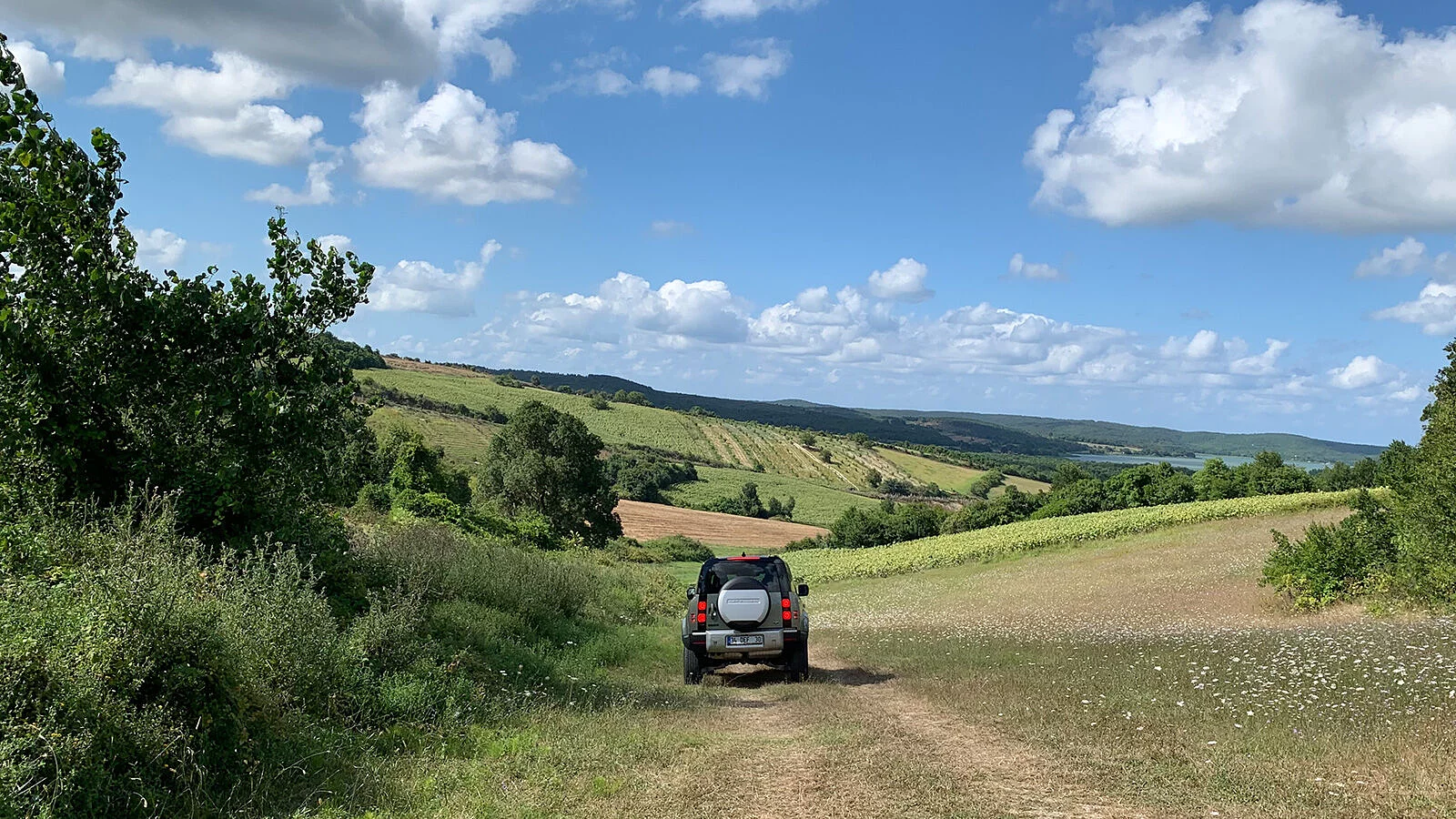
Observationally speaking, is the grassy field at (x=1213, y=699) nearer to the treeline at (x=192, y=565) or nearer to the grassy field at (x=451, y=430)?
the treeline at (x=192, y=565)

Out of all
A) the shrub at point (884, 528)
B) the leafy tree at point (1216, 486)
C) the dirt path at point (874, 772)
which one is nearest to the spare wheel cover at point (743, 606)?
the dirt path at point (874, 772)

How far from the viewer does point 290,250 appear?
11789 millimetres

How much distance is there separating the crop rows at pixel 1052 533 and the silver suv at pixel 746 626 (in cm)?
3508

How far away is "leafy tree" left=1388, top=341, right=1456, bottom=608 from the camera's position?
17.9 meters

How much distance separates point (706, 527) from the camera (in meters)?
75.1

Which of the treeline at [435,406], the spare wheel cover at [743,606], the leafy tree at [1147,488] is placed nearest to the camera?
the spare wheel cover at [743,606]

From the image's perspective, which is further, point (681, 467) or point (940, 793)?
point (681, 467)

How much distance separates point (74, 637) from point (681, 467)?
9860 cm

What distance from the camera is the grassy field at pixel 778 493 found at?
311 feet

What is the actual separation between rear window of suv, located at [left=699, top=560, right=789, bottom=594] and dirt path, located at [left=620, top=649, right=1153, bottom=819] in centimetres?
339

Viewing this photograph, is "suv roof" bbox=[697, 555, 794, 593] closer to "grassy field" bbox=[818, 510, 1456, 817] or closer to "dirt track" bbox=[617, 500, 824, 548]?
"grassy field" bbox=[818, 510, 1456, 817]

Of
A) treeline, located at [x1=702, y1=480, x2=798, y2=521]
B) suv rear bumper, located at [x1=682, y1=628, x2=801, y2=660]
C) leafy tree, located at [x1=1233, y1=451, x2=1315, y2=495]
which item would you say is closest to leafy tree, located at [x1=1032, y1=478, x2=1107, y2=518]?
leafy tree, located at [x1=1233, y1=451, x2=1315, y2=495]

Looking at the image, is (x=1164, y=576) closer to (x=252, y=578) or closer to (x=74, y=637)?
(x=252, y=578)

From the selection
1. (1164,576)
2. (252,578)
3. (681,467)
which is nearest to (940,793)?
(252,578)
